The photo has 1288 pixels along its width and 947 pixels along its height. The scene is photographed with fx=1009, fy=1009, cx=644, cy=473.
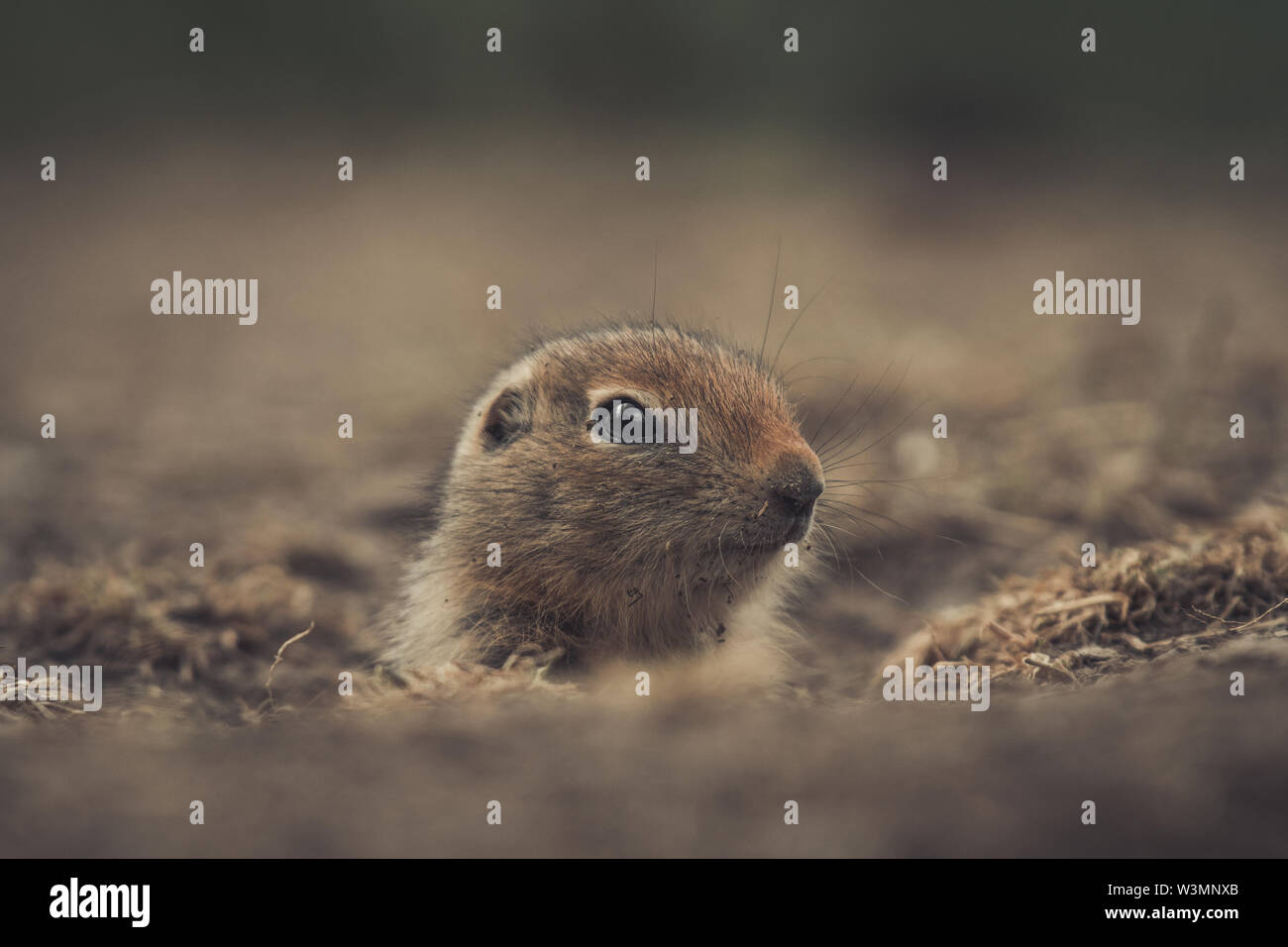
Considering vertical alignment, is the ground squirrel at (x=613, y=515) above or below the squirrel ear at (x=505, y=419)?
below

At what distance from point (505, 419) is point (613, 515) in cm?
102

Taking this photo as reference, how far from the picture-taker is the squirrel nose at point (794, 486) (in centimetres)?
457

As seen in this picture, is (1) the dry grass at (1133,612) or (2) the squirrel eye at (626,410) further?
(2) the squirrel eye at (626,410)

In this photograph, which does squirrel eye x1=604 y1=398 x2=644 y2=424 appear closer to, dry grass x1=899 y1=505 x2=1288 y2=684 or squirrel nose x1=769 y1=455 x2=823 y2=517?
squirrel nose x1=769 y1=455 x2=823 y2=517

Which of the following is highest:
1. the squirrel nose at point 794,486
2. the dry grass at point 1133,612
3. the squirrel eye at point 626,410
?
the squirrel eye at point 626,410

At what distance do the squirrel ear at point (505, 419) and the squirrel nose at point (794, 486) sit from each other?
148cm

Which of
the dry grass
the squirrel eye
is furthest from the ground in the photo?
the squirrel eye

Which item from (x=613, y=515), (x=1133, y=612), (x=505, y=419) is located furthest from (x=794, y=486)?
(x=1133, y=612)

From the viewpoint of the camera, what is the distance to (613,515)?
15.6 feet

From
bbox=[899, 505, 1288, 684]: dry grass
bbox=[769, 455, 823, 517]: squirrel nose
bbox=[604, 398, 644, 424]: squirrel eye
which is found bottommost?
bbox=[899, 505, 1288, 684]: dry grass

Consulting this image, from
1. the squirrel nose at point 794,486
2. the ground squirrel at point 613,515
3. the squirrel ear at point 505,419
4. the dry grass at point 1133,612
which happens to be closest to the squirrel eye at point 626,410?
the ground squirrel at point 613,515

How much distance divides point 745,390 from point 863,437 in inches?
161

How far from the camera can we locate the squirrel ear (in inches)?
212

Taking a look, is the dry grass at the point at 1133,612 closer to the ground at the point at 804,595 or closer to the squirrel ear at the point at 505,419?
the ground at the point at 804,595
